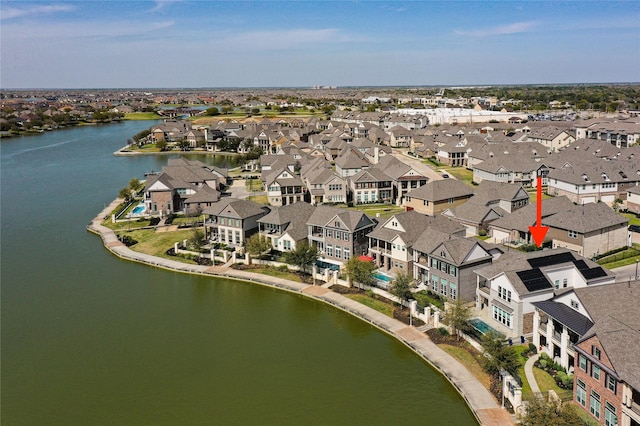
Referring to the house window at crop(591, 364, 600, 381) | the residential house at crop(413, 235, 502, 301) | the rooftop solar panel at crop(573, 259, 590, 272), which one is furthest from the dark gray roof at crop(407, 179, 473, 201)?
the house window at crop(591, 364, 600, 381)

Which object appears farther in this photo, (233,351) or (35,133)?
(35,133)

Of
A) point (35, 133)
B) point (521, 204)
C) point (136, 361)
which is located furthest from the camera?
point (35, 133)

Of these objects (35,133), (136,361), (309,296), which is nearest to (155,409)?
(136,361)

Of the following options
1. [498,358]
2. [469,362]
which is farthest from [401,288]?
[498,358]

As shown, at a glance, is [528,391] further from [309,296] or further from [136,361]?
[136,361]

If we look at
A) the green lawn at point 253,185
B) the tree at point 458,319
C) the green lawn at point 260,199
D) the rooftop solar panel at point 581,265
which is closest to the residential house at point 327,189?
the green lawn at point 260,199

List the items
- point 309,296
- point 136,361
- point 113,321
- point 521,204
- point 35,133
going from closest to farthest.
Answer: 1. point 136,361
2. point 113,321
3. point 309,296
4. point 521,204
5. point 35,133
